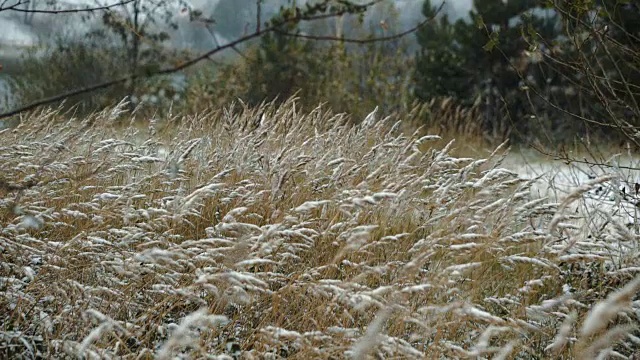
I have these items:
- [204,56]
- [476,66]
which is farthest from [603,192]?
[476,66]

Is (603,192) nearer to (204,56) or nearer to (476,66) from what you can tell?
(204,56)

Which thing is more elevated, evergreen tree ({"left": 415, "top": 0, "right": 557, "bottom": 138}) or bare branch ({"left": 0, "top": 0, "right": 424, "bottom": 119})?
bare branch ({"left": 0, "top": 0, "right": 424, "bottom": 119})

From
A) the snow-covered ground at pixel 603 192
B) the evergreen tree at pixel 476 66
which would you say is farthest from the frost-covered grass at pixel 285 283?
the evergreen tree at pixel 476 66

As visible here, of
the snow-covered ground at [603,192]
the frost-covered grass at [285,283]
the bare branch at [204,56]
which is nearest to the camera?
the bare branch at [204,56]

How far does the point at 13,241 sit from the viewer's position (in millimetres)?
2543

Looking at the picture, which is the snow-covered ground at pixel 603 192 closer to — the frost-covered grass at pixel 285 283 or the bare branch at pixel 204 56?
the frost-covered grass at pixel 285 283

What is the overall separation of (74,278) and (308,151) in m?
2.02

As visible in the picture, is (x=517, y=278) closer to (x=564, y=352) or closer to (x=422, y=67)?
(x=564, y=352)

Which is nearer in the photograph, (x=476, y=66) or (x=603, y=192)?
(x=603, y=192)

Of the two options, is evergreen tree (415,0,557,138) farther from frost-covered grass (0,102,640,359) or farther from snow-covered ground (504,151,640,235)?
frost-covered grass (0,102,640,359)

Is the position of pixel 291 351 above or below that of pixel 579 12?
below

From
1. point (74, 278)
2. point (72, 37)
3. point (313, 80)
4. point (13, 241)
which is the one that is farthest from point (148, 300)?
point (72, 37)

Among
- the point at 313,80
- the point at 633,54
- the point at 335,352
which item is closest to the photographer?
the point at 335,352

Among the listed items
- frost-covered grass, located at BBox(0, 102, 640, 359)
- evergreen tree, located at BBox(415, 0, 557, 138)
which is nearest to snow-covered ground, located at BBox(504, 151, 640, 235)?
frost-covered grass, located at BBox(0, 102, 640, 359)
